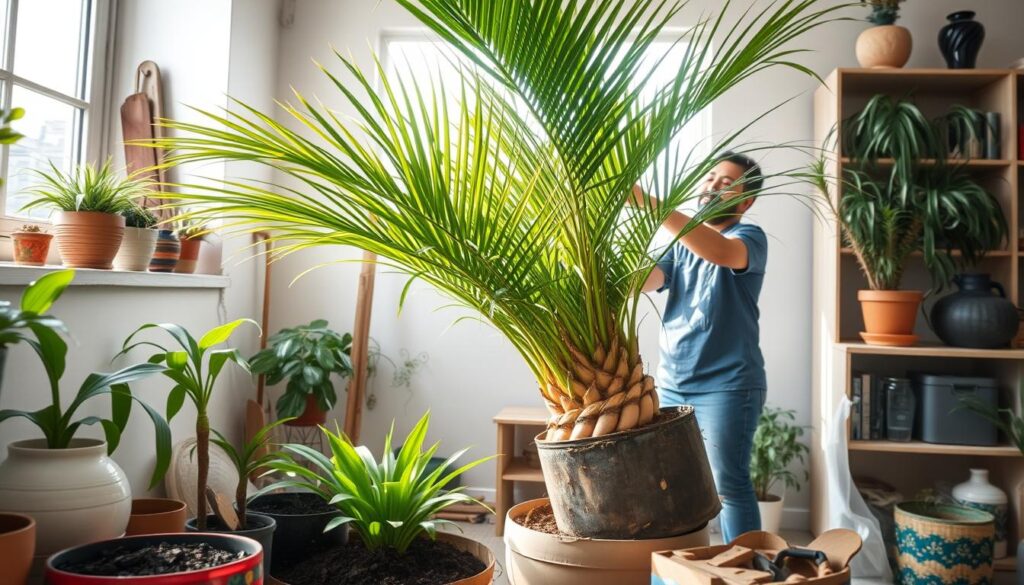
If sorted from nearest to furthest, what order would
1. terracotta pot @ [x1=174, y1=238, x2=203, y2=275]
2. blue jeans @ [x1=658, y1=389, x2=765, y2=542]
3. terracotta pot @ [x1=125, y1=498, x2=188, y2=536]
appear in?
1. terracotta pot @ [x1=125, y1=498, x2=188, y2=536]
2. blue jeans @ [x1=658, y1=389, x2=765, y2=542]
3. terracotta pot @ [x1=174, y1=238, x2=203, y2=275]

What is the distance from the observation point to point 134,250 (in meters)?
2.37

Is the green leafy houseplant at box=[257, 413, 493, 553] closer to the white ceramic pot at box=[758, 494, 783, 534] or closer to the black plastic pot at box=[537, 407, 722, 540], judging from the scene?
the black plastic pot at box=[537, 407, 722, 540]

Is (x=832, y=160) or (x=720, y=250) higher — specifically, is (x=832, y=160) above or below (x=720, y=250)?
above

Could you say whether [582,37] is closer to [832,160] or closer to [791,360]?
[832,160]

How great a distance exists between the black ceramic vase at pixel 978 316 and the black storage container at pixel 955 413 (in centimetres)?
16

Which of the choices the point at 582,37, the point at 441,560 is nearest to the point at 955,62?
the point at 582,37

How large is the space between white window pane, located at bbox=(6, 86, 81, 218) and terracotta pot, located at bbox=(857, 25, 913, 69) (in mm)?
Answer: 3066

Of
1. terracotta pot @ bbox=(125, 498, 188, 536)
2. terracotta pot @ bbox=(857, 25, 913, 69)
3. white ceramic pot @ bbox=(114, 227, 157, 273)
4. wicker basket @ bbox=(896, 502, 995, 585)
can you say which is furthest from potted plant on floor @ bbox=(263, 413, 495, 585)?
terracotta pot @ bbox=(857, 25, 913, 69)

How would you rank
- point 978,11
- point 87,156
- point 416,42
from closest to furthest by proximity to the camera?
point 87,156 < point 978,11 < point 416,42

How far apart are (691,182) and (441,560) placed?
2.70 ft

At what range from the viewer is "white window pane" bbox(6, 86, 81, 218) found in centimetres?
232

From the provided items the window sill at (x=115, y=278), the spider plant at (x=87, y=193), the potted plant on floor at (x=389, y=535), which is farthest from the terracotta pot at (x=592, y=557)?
the spider plant at (x=87, y=193)

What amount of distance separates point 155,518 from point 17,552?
1.75 feet

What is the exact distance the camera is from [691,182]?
1300 millimetres
